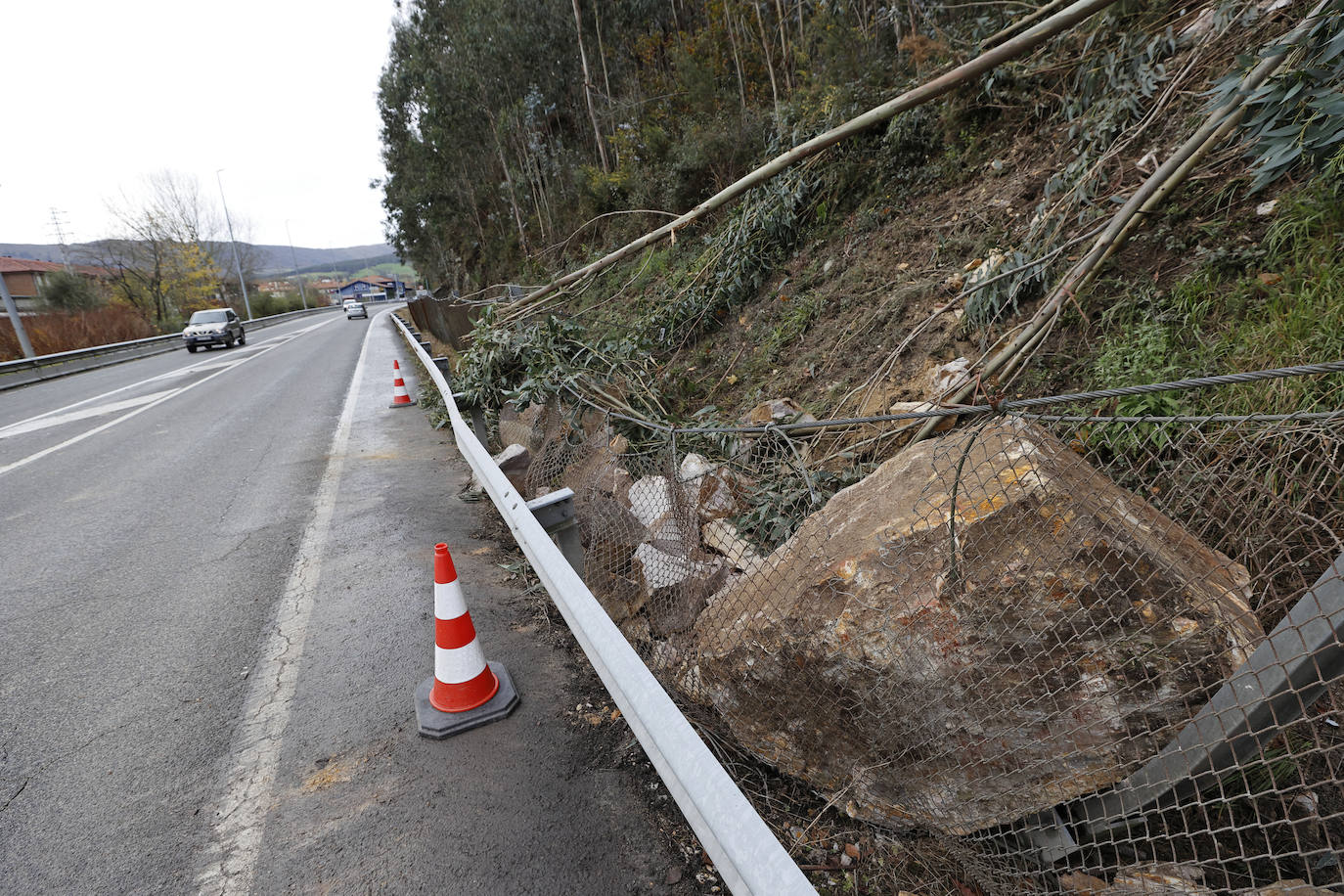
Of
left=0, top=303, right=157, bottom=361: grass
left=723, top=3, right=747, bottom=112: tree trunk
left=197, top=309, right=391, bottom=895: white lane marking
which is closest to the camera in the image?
left=197, top=309, right=391, bottom=895: white lane marking

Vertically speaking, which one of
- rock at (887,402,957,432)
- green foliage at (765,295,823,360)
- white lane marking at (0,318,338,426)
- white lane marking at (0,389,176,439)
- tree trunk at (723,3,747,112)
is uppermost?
tree trunk at (723,3,747,112)

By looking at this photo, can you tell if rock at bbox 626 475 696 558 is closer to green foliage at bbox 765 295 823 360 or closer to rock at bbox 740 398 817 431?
rock at bbox 740 398 817 431

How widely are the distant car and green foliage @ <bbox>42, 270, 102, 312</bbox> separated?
13357 millimetres

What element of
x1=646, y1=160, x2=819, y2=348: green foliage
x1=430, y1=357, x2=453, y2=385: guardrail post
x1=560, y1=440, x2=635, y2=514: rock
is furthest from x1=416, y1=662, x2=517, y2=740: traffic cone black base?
x1=646, y1=160, x2=819, y2=348: green foliage

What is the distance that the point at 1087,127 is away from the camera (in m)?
4.43

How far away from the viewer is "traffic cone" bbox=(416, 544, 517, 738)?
8.47 ft

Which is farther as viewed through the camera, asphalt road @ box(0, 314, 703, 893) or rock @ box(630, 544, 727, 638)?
rock @ box(630, 544, 727, 638)

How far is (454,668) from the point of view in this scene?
2.61m

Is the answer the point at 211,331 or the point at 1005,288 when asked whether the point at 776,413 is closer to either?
the point at 1005,288

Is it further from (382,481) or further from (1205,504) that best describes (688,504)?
(382,481)

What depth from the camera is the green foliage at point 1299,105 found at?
2.73m

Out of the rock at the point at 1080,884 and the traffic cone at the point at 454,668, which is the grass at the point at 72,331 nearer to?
the traffic cone at the point at 454,668

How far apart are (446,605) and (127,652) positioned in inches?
78.5

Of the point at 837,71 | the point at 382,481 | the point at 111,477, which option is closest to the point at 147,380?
the point at 111,477
